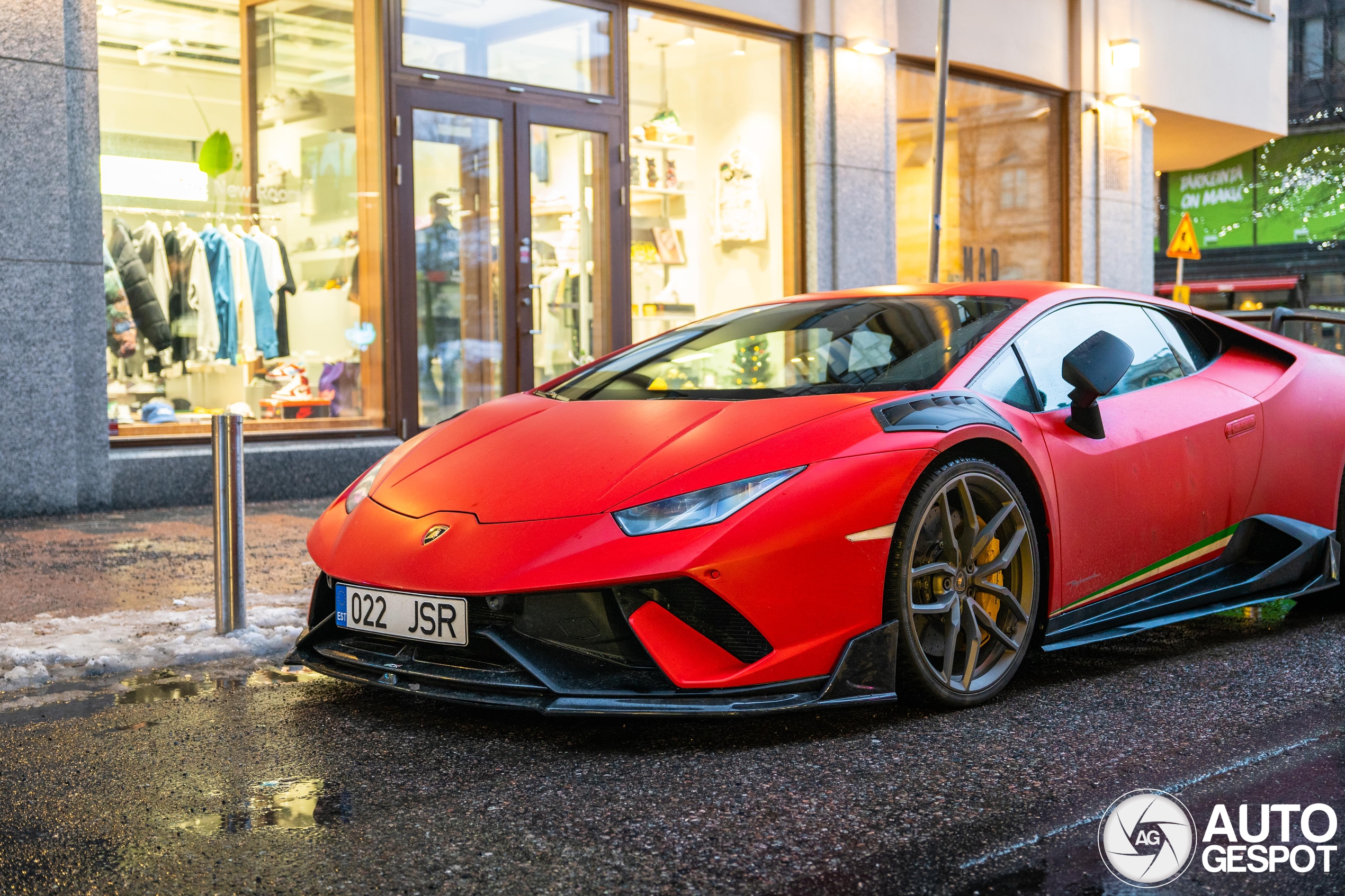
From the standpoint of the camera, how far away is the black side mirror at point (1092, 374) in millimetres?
3656

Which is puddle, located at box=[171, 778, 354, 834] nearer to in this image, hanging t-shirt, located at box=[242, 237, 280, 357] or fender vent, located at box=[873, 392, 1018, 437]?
fender vent, located at box=[873, 392, 1018, 437]

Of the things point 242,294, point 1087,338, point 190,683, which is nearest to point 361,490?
point 190,683

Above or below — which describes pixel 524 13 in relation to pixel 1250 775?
above

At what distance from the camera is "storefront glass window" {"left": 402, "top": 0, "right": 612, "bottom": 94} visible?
32.1ft

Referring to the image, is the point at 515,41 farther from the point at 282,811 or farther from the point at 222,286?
the point at 282,811

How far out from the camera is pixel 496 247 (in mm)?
10211

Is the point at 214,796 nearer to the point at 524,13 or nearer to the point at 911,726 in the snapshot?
the point at 911,726

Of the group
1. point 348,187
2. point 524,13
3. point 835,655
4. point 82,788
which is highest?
point 524,13

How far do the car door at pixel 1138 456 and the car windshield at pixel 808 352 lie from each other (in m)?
0.21

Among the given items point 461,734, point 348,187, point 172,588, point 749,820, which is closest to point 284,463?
point 348,187

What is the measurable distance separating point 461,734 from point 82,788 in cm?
83

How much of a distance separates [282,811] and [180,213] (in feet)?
24.1

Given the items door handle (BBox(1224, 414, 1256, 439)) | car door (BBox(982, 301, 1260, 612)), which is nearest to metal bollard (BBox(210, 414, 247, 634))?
car door (BBox(982, 301, 1260, 612))

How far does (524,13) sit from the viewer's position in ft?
34.0
